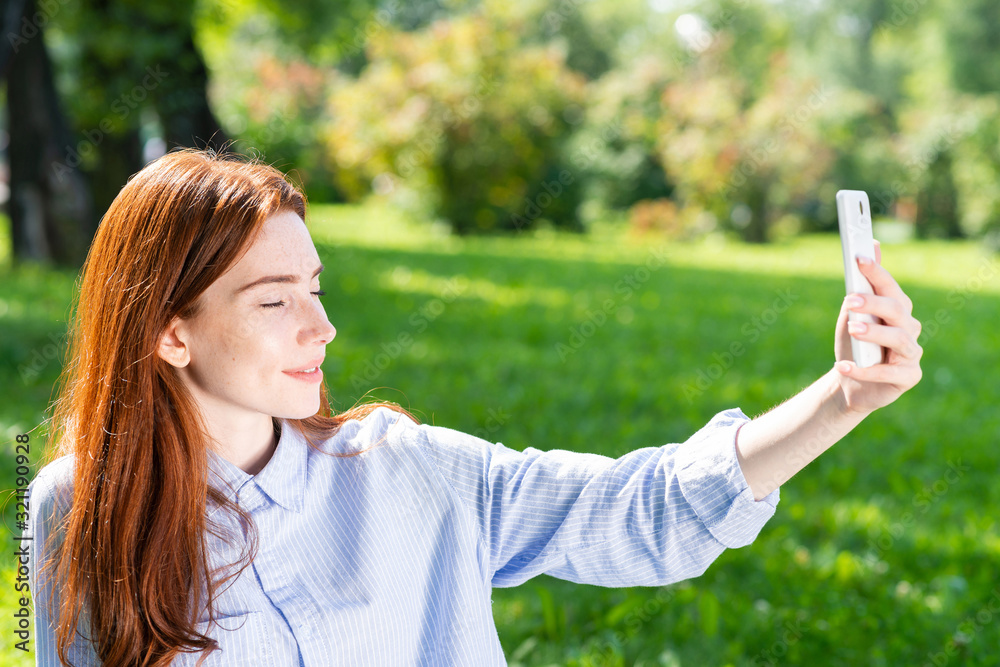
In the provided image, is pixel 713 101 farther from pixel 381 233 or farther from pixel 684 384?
pixel 684 384

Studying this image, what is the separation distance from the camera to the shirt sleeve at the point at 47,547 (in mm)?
1336

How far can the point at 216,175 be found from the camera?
1391 mm

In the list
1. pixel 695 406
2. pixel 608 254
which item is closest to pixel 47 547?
pixel 695 406

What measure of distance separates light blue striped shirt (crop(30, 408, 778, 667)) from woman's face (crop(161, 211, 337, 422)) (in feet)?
0.38

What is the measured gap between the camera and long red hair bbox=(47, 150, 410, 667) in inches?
52.4

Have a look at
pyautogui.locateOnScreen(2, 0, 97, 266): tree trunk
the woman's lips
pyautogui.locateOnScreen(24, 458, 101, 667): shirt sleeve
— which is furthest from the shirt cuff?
pyautogui.locateOnScreen(2, 0, 97, 266): tree trunk

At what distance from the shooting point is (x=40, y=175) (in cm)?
912

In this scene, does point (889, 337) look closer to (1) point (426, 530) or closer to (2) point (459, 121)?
(1) point (426, 530)

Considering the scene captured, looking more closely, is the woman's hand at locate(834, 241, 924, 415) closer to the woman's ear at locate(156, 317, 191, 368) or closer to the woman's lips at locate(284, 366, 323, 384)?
the woman's lips at locate(284, 366, 323, 384)

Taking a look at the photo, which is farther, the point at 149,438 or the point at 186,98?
the point at 186,98

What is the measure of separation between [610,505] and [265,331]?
0.65 metres

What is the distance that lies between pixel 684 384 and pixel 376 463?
4.99m

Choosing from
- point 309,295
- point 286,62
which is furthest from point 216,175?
point 286,62

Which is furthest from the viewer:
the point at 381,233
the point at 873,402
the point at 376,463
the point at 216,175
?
the point at 381,233
